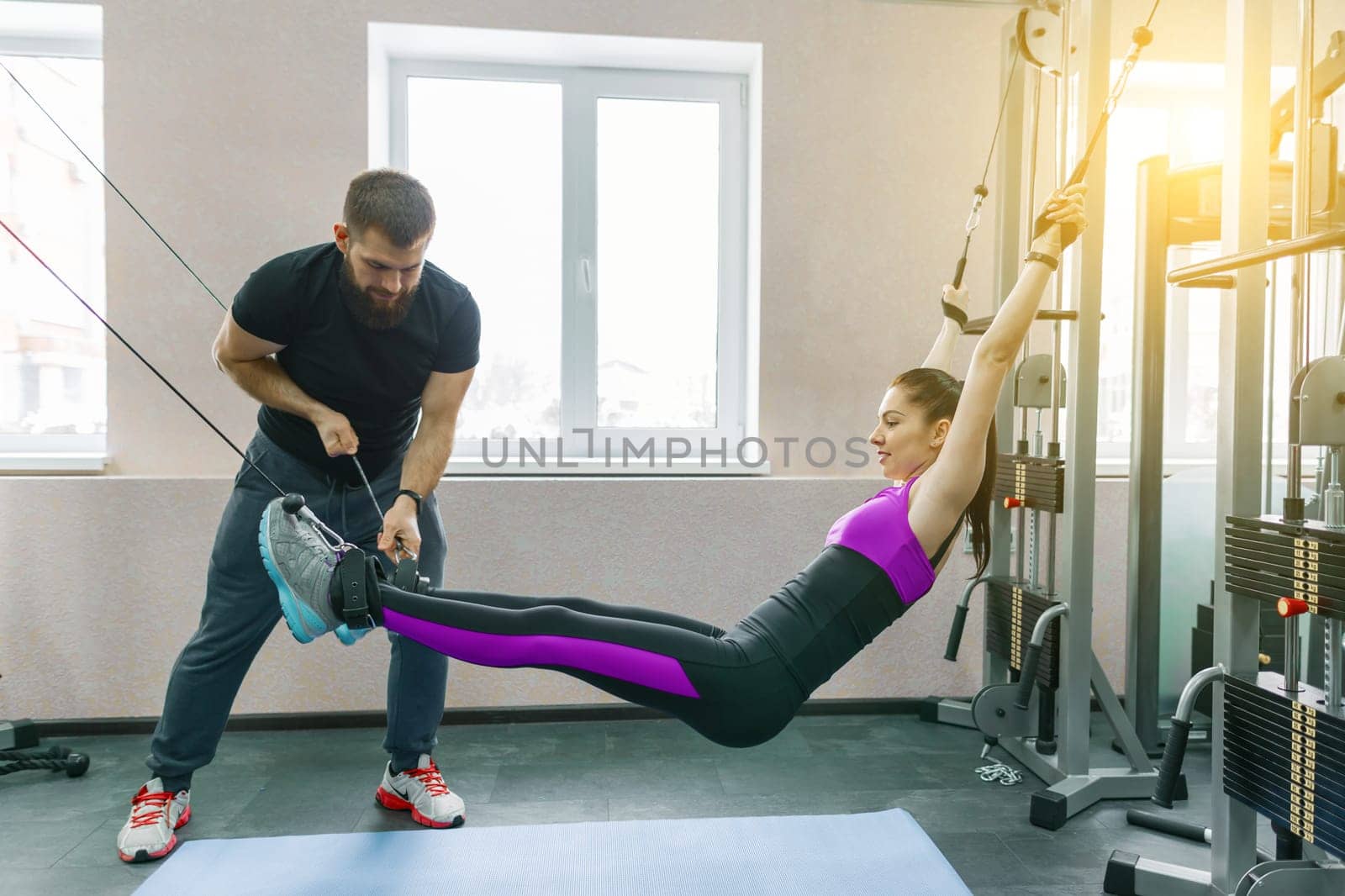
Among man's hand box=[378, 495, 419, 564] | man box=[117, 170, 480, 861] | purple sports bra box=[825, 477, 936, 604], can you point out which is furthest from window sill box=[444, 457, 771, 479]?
purple sports bra box=[825, 477, 936, 604]

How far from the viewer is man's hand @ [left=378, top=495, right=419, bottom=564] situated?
6.06ft

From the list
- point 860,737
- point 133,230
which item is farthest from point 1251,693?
point 133,230

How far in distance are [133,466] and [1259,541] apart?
2.99 metres

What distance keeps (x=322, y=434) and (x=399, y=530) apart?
256 mm

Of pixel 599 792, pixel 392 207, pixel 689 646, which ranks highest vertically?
pixel 392 207

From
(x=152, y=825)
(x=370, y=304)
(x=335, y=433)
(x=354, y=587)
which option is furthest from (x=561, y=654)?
(x=152, y=825)

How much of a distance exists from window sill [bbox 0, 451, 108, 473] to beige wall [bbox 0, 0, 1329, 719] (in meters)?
0.06

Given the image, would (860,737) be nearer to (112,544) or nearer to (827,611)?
(827,611)

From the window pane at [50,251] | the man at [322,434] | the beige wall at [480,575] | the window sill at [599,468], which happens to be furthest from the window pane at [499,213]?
the window pane at [50,251]

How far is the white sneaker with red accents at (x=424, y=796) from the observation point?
2.06 m

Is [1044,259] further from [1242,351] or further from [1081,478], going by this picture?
[1081,478]

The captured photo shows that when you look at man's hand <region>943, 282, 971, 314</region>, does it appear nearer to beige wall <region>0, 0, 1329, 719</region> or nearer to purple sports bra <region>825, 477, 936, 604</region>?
purple sports bra <region>825, 477, 936, 604</region>

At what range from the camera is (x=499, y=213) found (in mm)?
3014

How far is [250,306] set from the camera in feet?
6.03
